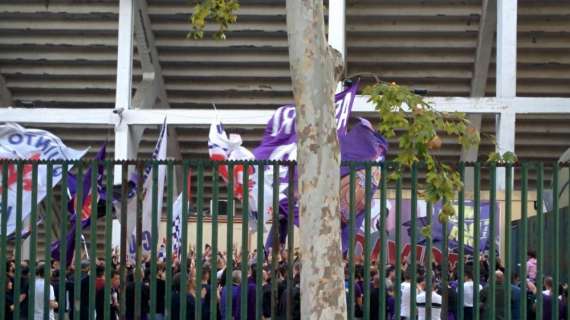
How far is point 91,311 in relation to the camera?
12.7m

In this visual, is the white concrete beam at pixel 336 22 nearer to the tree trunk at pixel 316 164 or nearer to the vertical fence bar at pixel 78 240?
the vertical fence bar at pixel 78 240

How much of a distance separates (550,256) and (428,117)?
4.34m

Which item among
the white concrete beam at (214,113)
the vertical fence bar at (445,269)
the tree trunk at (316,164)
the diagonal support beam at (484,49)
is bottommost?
the vertical fence bar at (445,269)

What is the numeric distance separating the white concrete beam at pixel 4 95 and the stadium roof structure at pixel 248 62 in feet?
0.12

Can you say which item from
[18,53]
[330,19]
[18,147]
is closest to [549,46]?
[330,19]

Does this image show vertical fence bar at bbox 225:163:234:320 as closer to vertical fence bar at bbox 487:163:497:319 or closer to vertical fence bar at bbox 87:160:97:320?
vertical fence bar at bbox 87:160:97:320

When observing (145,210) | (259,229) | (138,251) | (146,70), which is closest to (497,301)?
(259,229)

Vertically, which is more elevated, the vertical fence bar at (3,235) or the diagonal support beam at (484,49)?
the diagonal support beam at (484,49)

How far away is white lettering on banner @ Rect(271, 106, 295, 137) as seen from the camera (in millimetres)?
16953

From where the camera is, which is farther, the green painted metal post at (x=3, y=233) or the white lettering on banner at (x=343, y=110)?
the white lettering on banner at (x=343, y=110)

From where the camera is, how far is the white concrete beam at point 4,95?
106ft

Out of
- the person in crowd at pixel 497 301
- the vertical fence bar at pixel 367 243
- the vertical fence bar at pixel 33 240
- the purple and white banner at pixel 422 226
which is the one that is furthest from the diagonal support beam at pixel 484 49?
the vertical fence bar at pixel 33 240

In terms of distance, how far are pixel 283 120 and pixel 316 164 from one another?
24.5ft

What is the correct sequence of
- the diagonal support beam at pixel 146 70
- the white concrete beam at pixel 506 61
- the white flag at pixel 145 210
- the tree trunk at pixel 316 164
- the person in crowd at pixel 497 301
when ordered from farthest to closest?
the diagonal support beam at pixel 146 70
the white concrete beam at pixel 506 61
the white flag at pixel 145 210
the person in crowd at pixel 497 301
the tree trunk at pixel 316 164
